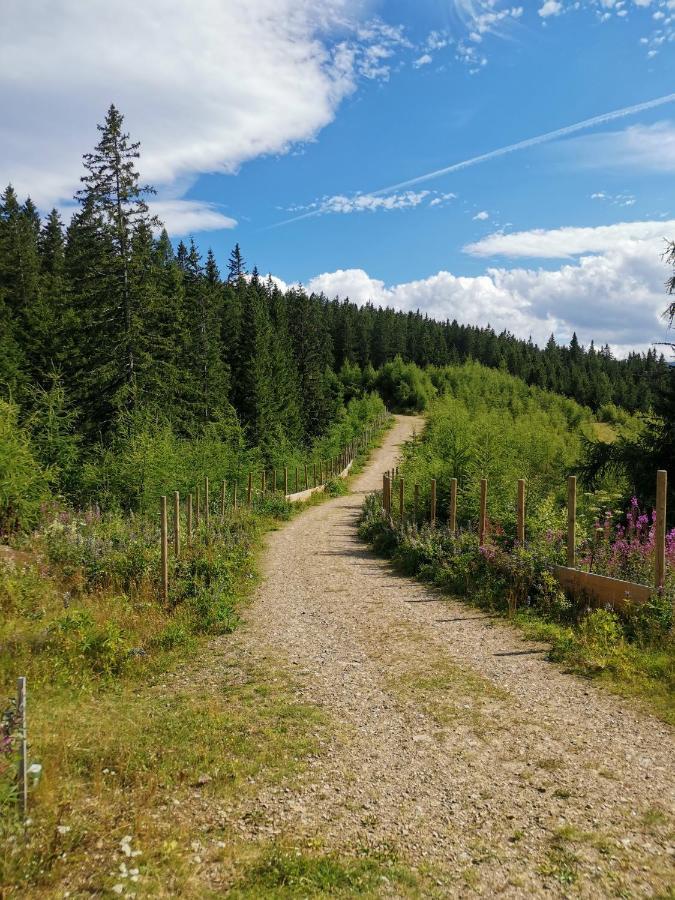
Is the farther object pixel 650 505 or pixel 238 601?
pixel 650 505

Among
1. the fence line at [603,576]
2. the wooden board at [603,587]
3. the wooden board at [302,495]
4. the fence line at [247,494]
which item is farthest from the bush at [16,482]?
the wooden board at [302,495]

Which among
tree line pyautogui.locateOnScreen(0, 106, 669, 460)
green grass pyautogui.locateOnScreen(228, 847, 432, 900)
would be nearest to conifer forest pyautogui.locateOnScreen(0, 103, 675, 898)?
green grass pyautogui.locateOnScreen(228, 847, 432, 900)

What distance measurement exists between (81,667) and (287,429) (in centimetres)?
4594

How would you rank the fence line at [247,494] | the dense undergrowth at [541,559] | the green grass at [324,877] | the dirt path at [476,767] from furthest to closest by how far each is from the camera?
the fence line at [247,494] < the dense undergrowth at [541,559] < the dirt path at [476,767] < the green grass at [324,877]

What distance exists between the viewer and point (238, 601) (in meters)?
10.6

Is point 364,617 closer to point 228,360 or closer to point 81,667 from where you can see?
point 81,667

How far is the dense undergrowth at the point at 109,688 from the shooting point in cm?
398

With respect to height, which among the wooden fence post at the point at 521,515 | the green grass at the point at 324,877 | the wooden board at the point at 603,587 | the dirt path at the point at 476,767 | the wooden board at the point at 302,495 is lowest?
the wooden board at the point at 302,495

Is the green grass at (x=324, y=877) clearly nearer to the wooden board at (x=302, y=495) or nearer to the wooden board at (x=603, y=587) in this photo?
the wooden board at (x=603, y=587)

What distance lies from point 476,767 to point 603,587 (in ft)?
15.0

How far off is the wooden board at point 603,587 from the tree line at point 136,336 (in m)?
7.27

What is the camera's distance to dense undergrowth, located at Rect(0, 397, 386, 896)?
398 centimetres

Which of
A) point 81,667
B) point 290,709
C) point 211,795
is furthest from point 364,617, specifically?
point 211,795

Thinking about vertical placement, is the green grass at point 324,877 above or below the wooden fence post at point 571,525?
below
